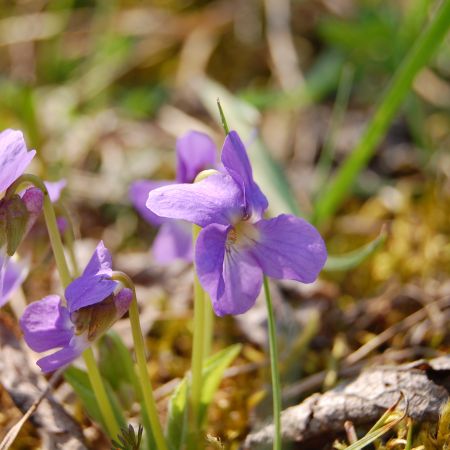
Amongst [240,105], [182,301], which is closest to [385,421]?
[182,301]

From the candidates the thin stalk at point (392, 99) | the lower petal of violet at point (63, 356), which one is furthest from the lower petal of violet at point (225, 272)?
the thin stalk at point (392, 99)

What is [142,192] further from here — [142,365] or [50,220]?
[142,365]

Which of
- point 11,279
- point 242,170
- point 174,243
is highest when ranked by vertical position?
point 242,170

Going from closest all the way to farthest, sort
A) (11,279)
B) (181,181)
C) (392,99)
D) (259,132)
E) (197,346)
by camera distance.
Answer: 1. (197,346)
2. (11,279)
3. (181,181)
4. (392,99)
5. (259,132)

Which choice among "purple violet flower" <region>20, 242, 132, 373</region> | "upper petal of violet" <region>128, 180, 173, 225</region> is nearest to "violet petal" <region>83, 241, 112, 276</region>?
"purple violet flower" <region>20, 242, 132, 373</region>

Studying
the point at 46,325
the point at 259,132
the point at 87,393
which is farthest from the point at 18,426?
the point at 259,132

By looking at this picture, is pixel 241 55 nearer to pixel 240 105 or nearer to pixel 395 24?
pixel 395 24
